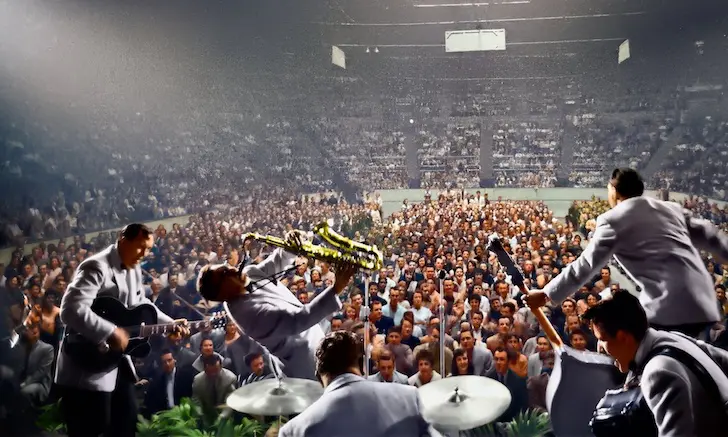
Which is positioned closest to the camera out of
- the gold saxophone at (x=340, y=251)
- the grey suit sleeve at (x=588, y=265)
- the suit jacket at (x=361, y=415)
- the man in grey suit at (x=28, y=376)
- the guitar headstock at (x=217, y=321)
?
the suit jacket at (x=361, y=415)

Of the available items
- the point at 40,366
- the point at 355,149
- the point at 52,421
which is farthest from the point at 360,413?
the point at 40,366

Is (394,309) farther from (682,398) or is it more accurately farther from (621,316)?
(682,398)

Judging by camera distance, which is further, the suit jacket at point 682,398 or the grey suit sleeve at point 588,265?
the grey suit sleeve at point 588,265

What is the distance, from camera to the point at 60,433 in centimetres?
480

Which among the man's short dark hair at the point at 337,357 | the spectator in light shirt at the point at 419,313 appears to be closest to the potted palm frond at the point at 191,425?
the spectator in light shirt at the point at 419,313

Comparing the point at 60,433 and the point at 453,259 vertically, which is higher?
the point at 453,259

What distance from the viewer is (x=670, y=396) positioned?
225cm

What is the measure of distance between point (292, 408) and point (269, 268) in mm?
974

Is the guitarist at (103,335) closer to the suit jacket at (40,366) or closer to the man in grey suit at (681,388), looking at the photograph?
the suit jacket at (40,366)

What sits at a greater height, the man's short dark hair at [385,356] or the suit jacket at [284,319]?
the suit jacket at [284,319]

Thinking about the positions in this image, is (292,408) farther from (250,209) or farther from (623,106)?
(623,106)

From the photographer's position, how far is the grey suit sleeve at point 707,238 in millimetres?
3535

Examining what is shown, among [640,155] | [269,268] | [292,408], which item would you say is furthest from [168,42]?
[640,155]

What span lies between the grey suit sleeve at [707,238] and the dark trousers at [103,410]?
11.2 feet
